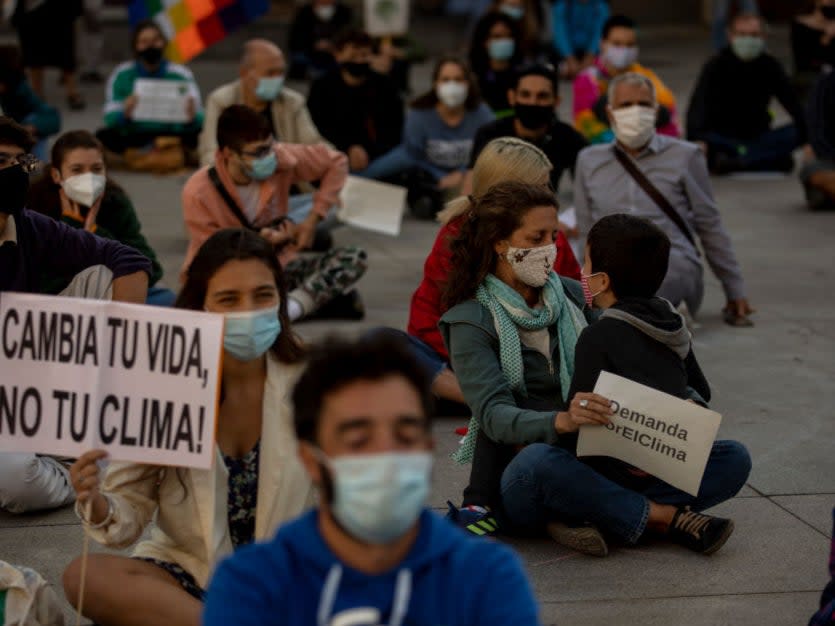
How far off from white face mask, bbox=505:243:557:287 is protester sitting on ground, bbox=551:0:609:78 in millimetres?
12149

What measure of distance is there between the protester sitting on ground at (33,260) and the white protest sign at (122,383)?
151cm

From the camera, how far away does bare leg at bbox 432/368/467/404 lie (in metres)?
6.21

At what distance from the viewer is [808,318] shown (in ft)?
27.0

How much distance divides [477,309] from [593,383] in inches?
18.1

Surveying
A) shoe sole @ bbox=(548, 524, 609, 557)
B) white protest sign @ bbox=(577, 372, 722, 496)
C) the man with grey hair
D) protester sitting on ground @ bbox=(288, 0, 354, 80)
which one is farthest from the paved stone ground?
protester sitting on ground @ bbox=(288, 0, 354, 80)

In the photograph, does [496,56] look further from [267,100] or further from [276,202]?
[276,202]

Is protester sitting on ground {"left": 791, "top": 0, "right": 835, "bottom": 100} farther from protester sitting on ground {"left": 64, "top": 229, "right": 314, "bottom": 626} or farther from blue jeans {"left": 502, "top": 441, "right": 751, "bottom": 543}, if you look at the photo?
protester sitting on ground {"left": 64, "top": 229, "right": 314, "bottom": 626}

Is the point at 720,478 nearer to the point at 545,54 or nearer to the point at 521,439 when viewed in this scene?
the point at 521,439

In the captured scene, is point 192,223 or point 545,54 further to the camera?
point 545,54

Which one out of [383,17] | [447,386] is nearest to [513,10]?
[383,17]

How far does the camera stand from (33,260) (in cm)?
523

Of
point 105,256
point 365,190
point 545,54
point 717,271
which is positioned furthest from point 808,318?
point 545,54

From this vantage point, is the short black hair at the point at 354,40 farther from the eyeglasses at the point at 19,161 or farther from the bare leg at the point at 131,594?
the bare leg at the point at 131,594

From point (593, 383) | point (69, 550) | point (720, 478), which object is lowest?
point (69, 550)
